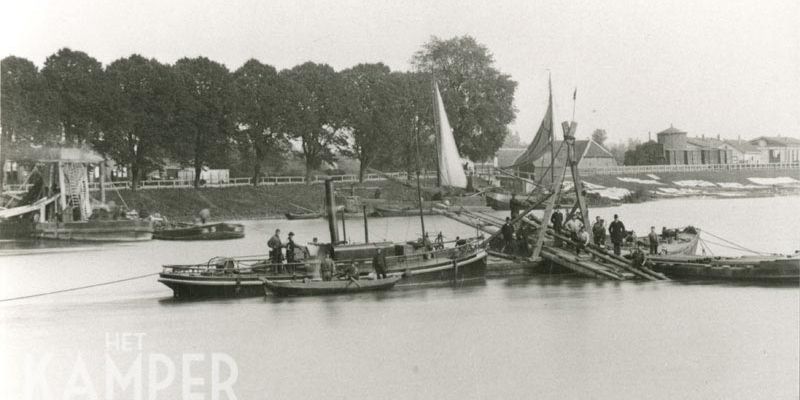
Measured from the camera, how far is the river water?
20.4 m

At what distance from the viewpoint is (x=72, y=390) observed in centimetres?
2069

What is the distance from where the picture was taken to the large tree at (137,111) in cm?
7356

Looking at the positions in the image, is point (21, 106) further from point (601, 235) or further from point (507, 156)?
point (507, 156)

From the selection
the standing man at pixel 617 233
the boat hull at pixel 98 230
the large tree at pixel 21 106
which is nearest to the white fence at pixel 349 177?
the large tree at pixel 21 106

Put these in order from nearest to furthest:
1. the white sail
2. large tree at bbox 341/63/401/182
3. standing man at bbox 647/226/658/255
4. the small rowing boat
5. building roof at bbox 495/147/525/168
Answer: the small rowing boat → standing man at bbox 647/226/658/255 → the white sail → large tree at bbox 341/63/401/182 → building roof at bbox 495/147/525/168

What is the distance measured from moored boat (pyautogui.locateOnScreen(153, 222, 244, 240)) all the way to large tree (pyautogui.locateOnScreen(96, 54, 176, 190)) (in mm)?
15906

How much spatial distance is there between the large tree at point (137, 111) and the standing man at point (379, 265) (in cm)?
4780

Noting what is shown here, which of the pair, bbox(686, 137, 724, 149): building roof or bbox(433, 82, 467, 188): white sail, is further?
bbox(686, 137, 724, 149): building roof

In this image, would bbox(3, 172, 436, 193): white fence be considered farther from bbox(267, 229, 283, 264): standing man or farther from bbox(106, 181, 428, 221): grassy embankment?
bbox(267, 229, 283, 264): standing man

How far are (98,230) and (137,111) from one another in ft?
56.8

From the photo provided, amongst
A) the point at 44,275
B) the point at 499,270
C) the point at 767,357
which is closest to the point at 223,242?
the point at 44,275

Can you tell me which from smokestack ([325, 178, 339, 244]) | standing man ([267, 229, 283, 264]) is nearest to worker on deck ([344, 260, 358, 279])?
smokestack ([325, 178, 339, 244])

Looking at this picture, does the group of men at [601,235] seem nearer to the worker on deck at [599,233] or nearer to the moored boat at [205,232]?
the worker on deck at [599,233]

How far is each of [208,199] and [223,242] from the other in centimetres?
2173
